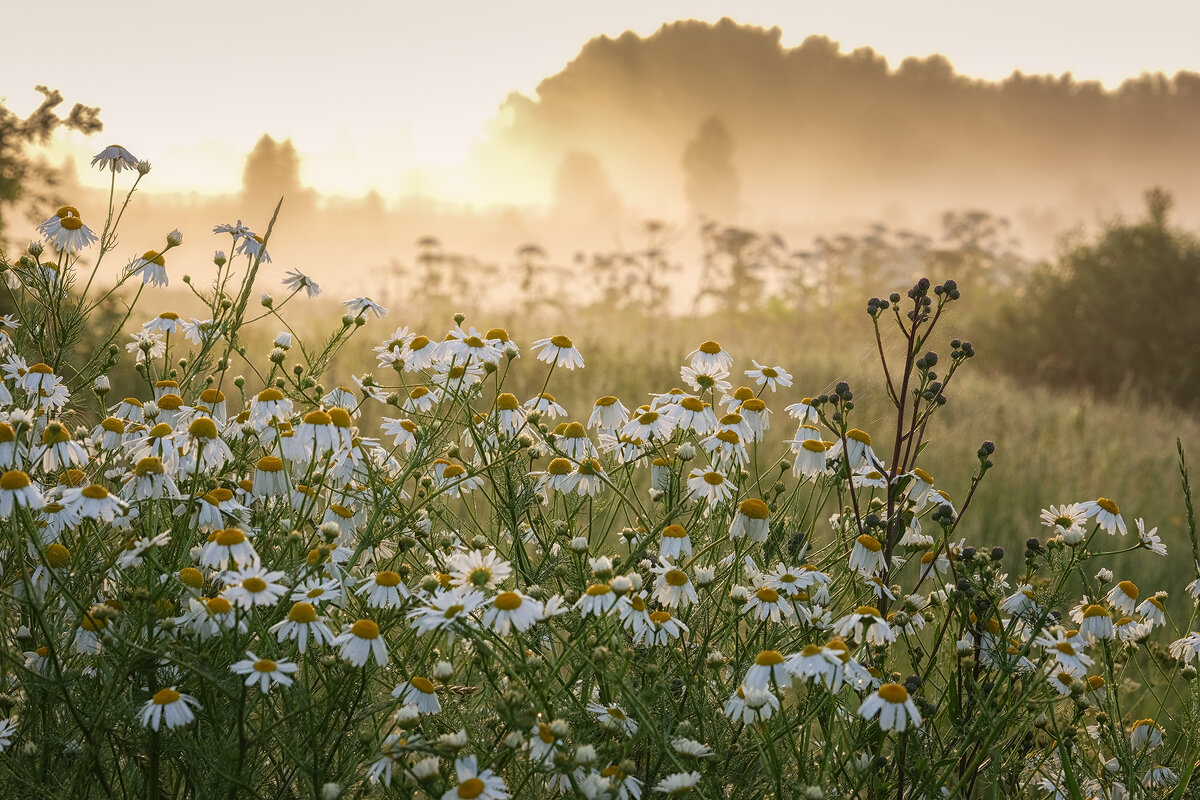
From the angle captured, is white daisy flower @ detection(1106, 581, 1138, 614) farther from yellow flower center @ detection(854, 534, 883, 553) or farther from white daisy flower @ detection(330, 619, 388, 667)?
white daisy flower @ detection(330, 619, 388, 667)

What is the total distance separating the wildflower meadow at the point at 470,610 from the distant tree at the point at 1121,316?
14085 millimetres

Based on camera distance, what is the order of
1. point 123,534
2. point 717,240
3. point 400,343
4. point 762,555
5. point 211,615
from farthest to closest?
point 717,240 → point 400,343 → point 762,555 → point 123,534 → point 211,615

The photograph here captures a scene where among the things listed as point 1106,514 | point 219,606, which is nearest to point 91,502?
point 219,606

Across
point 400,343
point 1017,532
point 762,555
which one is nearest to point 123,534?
point 400,343

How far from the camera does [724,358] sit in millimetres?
3041

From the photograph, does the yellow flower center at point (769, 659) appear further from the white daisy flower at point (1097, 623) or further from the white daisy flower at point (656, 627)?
the white daisy flower at point (1097, 623)

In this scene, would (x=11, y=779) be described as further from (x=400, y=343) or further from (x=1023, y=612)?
(x=1023, y=612)

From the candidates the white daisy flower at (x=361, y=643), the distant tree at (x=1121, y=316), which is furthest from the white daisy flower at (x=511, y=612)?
the distant tree at (x=1121, y=316)

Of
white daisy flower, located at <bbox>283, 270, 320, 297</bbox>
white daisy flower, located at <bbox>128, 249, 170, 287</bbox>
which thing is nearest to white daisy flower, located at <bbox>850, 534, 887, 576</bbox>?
white daisy flower, located at <bbox>283, 270, 320, 297</bbox>

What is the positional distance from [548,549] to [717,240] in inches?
858

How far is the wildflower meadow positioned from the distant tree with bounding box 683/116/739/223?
37.9m

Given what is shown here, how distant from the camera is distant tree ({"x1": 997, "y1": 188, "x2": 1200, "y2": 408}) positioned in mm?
15070

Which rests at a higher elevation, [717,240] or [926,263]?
[717,240]

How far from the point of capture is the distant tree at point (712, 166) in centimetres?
3941
